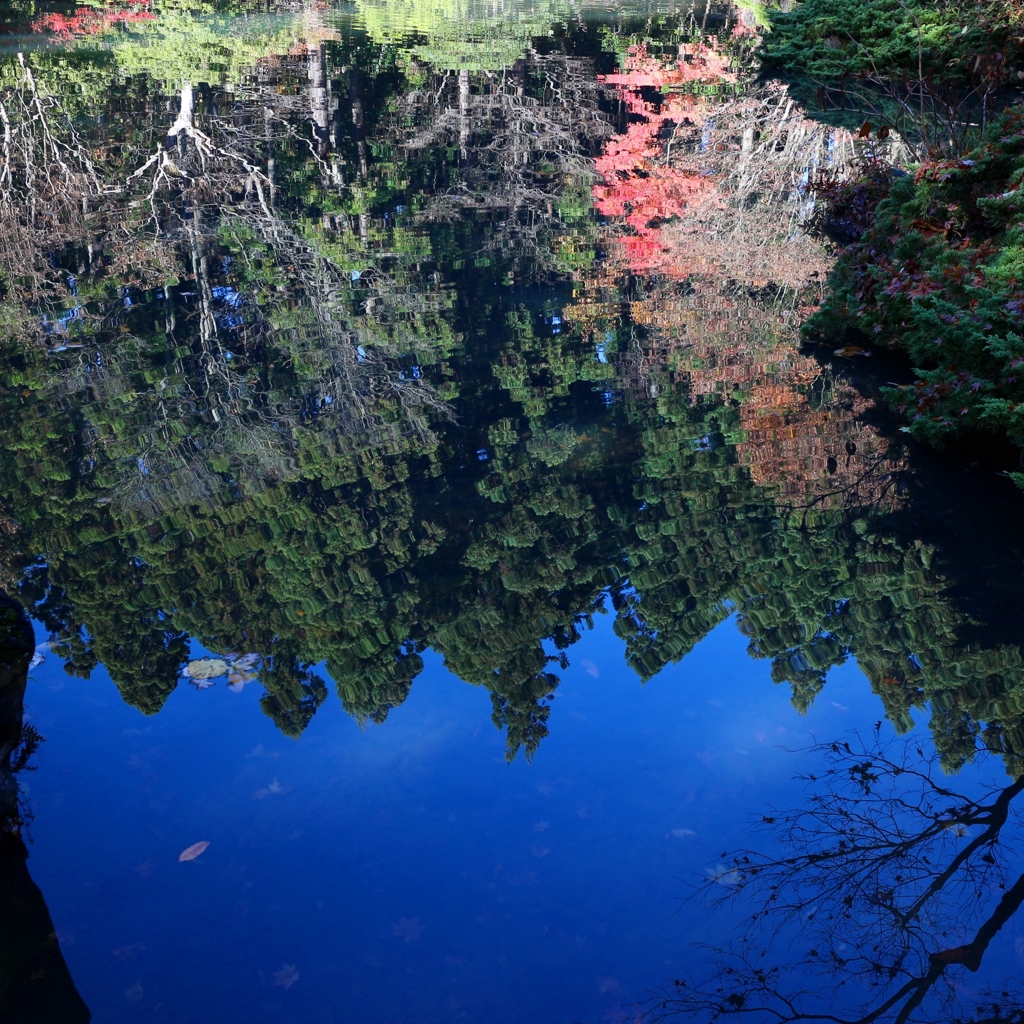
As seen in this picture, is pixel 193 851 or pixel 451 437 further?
pixel 451 437

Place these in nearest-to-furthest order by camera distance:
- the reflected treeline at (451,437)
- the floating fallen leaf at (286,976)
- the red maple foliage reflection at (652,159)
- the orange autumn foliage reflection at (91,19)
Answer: the floating fallen leaf at (286,976) < the reflected treeline at (451,437) < the red maple foliage reflection at (652,159) < the orange autumn foliage reflection at (91,19)

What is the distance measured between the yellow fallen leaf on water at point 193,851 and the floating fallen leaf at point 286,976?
37.3 inches

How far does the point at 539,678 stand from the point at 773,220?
11106 mm

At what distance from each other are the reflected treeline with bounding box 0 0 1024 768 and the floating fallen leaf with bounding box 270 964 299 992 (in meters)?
1.92

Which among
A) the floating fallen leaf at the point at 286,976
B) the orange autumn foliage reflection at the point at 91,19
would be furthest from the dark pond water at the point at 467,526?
the orange autumn foliage reflection at the point at 91,19

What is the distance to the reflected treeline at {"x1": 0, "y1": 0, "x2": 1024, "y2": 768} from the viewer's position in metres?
7.29

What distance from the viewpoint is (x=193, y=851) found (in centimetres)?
553

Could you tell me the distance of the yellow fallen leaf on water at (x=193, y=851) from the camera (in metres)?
5.49

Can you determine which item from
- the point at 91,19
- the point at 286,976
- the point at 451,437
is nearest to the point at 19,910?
the point at 286,976

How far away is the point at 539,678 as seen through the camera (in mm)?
6965

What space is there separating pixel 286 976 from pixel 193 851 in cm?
104

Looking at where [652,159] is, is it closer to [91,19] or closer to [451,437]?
[451,437]

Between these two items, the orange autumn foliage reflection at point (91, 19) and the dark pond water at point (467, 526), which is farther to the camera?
the orange autumn foliage reflection at point (91, 19)

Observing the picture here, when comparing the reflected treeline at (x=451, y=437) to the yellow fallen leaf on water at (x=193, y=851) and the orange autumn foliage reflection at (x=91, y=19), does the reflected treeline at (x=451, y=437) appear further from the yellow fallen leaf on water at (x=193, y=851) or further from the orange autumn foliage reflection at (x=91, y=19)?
the orange autumn foliage reflection at (x=91, y=19)
